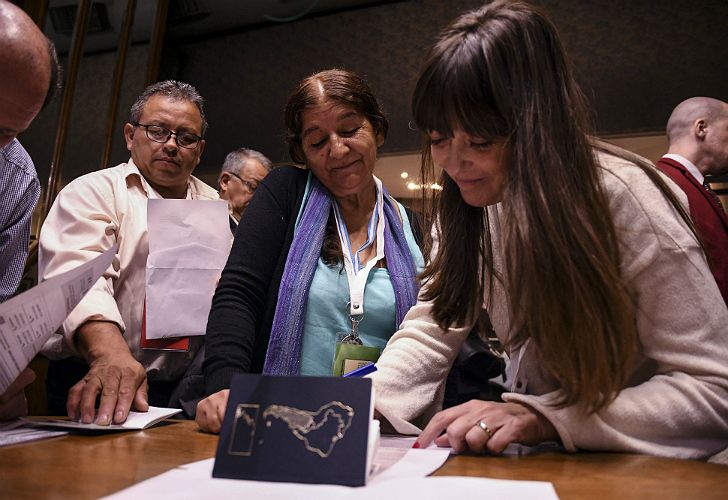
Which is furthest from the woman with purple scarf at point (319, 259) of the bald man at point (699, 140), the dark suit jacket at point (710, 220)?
the bald man at point (699, 140)

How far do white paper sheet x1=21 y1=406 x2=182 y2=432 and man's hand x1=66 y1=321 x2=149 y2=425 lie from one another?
2 cm

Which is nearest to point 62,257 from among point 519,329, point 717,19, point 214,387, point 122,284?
point 122,284

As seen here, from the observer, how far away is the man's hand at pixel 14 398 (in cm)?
105

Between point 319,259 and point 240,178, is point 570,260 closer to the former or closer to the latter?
point 319,259

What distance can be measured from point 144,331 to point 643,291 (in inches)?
44.8

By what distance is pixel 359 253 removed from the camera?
1635 millimetres

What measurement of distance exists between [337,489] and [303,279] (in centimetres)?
93

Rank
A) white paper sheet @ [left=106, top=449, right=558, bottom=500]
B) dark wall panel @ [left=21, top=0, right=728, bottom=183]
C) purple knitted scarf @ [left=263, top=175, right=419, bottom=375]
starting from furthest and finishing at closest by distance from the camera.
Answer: dark wall panel @ [left=21, top=0, right=728, bottom=183]
purple knitted scarf @ [left=263, top=175, right=419, bottom=375]
white paper sheet @ [left=106, top=449, right=558, bottom=500]

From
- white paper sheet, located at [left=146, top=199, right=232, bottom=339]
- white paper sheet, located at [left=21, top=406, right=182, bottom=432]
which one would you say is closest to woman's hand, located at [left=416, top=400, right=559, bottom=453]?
white paper sheet, located at [left=21, top=406, right=182, bottom=432]

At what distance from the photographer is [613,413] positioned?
88 centimetres

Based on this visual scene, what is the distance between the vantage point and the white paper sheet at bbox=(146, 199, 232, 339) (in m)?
1.59

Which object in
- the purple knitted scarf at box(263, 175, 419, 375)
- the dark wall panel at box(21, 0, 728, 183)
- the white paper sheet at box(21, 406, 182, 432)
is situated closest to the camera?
the white paper sheet at box(21, 406, 182, 432)

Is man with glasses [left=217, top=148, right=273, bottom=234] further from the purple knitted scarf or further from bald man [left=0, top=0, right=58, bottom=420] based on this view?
bald man [left=0, top=0, right=58, bottom=420]

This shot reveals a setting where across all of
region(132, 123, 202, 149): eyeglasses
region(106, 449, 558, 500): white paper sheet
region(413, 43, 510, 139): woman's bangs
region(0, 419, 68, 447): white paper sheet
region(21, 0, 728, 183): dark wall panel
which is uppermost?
region(21, 0, 728, 183): dark wall panel
